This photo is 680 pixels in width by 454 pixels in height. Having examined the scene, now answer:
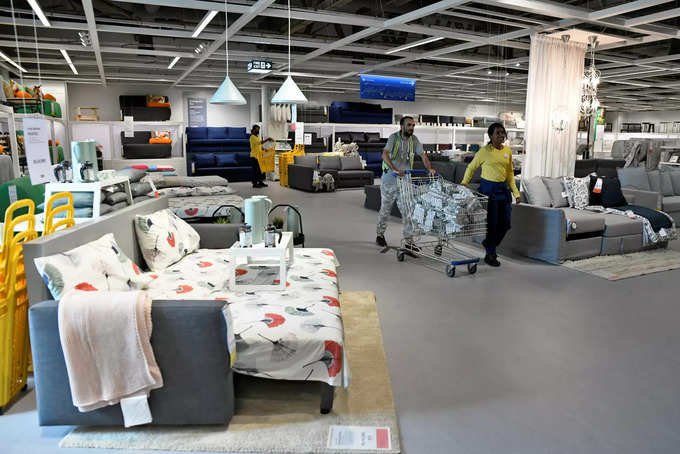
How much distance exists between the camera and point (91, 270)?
103 inches

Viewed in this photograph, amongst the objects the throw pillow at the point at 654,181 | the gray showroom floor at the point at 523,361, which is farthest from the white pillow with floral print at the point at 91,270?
the throw pillow at the point at 654,181

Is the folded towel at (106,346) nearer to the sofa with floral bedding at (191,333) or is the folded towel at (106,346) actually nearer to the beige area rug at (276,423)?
the sofa with floral bedding at (191,333)

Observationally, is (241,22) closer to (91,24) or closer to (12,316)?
(91,24)

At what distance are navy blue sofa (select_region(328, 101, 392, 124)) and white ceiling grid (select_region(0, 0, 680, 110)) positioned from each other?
1154 mm

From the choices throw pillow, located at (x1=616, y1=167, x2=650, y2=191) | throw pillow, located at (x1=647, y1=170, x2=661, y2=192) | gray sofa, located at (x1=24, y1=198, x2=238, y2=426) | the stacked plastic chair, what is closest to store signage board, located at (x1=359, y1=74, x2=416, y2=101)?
the stacked plastic chair

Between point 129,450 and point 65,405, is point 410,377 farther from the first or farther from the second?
point 65,405

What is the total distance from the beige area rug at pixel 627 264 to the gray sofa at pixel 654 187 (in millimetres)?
1360

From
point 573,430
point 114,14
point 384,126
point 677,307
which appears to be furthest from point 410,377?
point 384,126

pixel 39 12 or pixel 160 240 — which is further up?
pixel 39 12

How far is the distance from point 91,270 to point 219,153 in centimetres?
1268

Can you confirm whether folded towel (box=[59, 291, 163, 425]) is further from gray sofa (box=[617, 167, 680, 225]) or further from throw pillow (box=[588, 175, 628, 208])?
gray sofa (box=[617, 167, 680, 225])

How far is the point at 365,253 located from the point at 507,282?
5.79 feet

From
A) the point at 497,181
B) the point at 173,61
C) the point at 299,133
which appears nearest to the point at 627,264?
the point at 497,181

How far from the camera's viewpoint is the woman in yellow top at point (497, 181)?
5371mm
